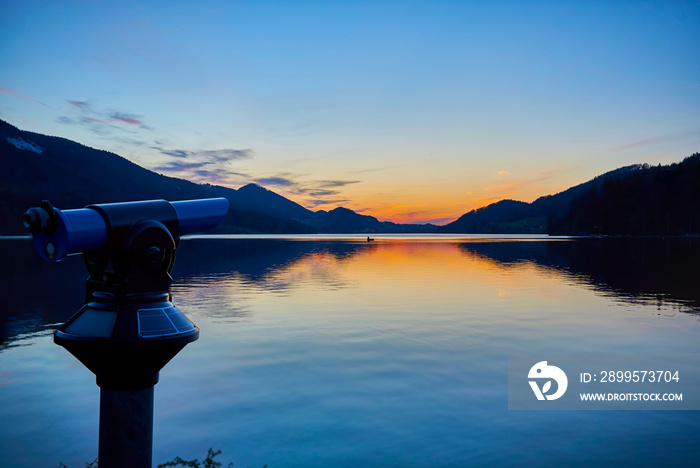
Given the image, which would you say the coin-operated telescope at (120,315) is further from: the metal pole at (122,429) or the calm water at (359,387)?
the calm water at (359,387)

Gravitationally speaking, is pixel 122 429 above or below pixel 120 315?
below

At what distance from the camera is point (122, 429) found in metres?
2.90

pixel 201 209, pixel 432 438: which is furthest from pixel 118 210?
pixel 432 438

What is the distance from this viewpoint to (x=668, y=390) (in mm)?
10805

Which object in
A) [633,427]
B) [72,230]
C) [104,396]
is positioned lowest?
[633,427]

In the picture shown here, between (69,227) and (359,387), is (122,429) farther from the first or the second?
(359,387)

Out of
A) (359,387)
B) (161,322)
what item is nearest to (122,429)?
(161,322)

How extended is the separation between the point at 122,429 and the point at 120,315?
66 centimetres

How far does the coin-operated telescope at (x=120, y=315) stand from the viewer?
2.83 m

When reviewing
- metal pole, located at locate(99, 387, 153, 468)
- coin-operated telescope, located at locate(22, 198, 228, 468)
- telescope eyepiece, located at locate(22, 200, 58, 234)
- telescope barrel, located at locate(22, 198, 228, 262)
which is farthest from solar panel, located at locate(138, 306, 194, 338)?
telescope eyepiece, located at locate(22, 200, 58, 234)

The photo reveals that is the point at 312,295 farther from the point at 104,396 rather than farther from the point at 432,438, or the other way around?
the point at 104,396

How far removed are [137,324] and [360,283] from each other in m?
30.5

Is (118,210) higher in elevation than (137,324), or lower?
higher

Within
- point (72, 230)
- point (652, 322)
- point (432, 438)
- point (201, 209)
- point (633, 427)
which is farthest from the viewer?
point (652, 322)
